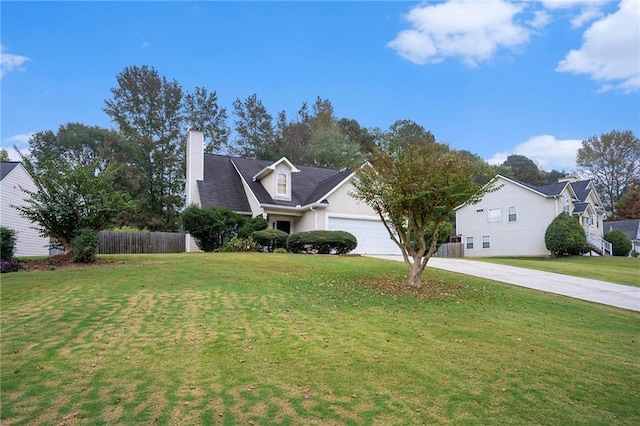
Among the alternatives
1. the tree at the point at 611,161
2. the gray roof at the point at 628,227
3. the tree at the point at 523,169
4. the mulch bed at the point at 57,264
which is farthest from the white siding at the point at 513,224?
the tree at the point at 611,161

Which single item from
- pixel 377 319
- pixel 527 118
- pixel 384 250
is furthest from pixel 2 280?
pixel 527 118

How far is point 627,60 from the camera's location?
47.0ft

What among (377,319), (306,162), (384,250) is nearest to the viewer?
(377,319)

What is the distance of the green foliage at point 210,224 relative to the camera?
70.6 ft

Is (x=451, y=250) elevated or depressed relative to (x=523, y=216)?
depressed

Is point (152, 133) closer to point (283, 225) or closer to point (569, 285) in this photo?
point (283, 225)

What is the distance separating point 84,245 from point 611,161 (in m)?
64.5

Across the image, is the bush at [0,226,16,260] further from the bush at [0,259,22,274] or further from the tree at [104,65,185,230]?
the tree at [104,65,185,230]

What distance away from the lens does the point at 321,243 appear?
19.5 metres

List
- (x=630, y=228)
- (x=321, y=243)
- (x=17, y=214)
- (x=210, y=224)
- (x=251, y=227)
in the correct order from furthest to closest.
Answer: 1. (x=630, y=228)
2. (x=251, y=227)
3. (x=210, y=224)
4. (x=17, y=214)
5. (x=321, y=243)

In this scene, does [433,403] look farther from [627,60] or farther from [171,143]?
[171,143]

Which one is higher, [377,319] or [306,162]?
[306,162]

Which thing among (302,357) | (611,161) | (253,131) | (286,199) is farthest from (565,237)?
(611,161)

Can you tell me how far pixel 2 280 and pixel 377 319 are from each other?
9457 mm
